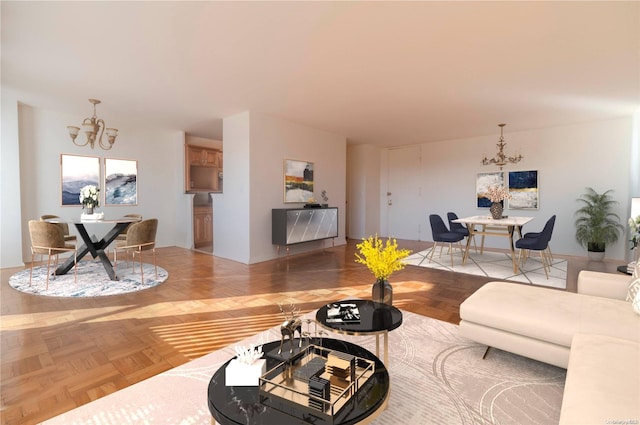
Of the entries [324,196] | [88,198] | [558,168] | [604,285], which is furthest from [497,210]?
[88,198]

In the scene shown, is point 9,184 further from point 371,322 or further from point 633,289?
point 633,289

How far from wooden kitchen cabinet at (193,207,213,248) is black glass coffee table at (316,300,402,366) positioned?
600 centimetres

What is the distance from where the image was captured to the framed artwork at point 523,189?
22.8 ft

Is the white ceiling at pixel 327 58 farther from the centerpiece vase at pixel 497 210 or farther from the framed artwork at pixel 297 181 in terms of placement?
the centerpiece vase at pixel 497 210

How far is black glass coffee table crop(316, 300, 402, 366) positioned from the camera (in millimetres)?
1815

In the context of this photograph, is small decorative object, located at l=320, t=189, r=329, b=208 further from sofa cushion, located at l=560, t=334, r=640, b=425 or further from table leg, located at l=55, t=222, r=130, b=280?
sofa cushion, located at l=560, t=334, r=640, b=425

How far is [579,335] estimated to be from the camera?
5.85 feet

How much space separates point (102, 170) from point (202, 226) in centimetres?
232

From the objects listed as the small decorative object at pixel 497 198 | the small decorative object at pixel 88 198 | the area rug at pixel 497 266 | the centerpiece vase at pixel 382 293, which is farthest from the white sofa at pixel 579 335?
the small decorative object at pixel 88 198

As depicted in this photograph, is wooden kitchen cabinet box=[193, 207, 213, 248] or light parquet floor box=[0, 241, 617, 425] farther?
wooden kitchen cabinet box=[193, 207, 213, 248]

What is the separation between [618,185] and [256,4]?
24.3 ft

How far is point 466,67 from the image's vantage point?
361cm

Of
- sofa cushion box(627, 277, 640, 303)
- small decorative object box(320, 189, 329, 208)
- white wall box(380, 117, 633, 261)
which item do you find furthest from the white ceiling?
sofa cushion box(627, 277, 640, 303)

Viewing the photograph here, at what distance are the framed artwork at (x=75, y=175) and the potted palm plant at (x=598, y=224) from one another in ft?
32.3
